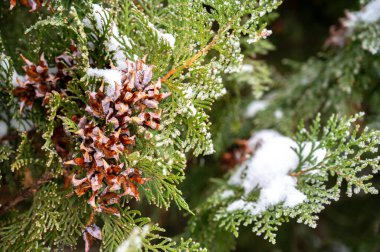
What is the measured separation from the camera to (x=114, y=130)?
3.26ft

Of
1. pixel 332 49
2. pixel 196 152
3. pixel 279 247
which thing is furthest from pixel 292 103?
pixel 196 152

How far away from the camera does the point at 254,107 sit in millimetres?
2258

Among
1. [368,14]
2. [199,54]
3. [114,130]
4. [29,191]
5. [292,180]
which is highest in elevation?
[368,14]

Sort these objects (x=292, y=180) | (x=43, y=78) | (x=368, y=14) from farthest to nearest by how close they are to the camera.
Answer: (x=368, y=14) → (x=292, y=180) → (x=43, y=78)

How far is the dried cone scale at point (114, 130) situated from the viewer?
0.97m

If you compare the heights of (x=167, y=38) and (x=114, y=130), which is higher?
(x=167, y=38)

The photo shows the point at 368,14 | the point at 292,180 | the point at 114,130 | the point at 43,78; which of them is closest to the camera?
the point at 114,130

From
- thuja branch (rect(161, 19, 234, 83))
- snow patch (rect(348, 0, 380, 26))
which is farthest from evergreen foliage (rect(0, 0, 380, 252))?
snow patch (rect(348, 0, 380, 26))

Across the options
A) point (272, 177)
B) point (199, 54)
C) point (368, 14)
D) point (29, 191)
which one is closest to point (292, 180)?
point (272, 177)

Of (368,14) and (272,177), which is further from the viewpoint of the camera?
(368,14)

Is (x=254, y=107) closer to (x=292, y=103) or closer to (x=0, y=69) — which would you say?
(x=292, y=103)

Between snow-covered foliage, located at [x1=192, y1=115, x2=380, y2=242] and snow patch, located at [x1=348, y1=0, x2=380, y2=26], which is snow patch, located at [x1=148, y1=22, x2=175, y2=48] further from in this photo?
snow patch, located at [x1=348, y1=0, x2=380, y2=26]

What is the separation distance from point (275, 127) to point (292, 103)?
0.19 m

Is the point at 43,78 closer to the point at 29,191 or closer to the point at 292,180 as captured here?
the point at 29,191
